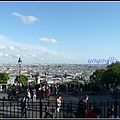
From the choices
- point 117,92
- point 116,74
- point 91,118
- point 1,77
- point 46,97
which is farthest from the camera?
point 1,77

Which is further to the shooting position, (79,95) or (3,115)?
(79,95)

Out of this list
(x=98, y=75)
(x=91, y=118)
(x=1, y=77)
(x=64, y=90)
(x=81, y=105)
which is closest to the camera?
(x=91, y=118)

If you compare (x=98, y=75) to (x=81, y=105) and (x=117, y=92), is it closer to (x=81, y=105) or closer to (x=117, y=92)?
(x=117, y=92)

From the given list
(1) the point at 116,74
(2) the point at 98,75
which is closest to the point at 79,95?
(1) the point at 116,74

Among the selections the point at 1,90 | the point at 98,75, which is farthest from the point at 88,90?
the point at 98,75

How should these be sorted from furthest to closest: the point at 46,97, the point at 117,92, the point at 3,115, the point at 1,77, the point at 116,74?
the point at 1,77 < the point at 116,74 < the point at 117,92 < the point at 46,97 < the point at 3,115

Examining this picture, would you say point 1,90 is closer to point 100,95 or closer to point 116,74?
point 100,95

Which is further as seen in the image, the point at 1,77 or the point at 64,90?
the point at 1,77

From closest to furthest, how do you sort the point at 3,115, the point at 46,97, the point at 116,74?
the point at 3,115 → the point at 46,97 → the point at 116,74

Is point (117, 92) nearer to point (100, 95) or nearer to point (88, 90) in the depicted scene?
point (100, 95)

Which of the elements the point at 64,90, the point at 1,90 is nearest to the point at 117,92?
the point at 64,90
